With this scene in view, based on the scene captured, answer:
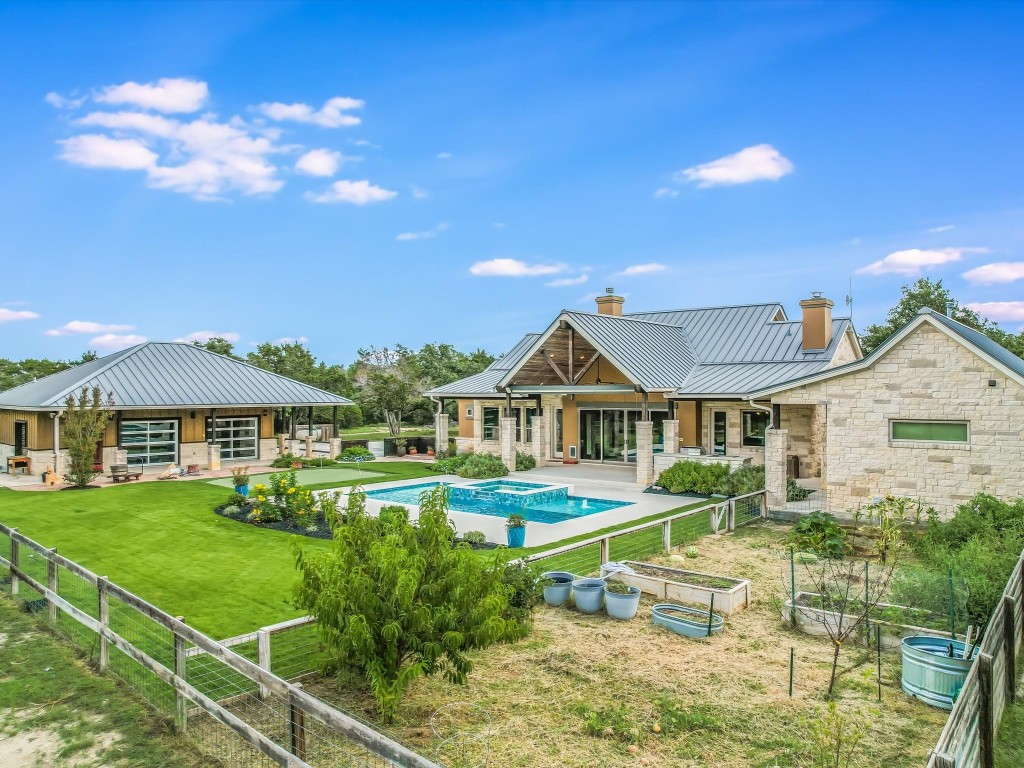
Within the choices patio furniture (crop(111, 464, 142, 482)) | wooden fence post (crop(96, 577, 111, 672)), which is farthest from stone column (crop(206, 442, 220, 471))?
wooden fence post (crop(96, 577, 111, 672))

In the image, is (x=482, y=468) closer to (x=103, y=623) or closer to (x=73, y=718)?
(x=103, y=623)

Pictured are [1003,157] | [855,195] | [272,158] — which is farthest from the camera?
[272,158]

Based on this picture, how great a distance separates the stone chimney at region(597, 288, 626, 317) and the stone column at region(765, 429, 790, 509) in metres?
14.5

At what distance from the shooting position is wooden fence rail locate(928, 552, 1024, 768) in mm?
4309

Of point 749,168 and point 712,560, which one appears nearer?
point 712,560

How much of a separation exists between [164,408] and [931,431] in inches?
1015

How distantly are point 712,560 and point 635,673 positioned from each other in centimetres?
588

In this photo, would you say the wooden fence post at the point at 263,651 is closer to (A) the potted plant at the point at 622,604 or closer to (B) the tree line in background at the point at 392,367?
(A) the potted plant at the point at 622,604

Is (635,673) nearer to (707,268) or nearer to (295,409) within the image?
(295,409)

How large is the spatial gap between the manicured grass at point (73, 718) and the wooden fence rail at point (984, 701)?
19.1 feet

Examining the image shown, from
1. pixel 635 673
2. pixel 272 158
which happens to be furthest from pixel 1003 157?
pixel 272 158

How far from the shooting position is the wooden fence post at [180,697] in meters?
6.29

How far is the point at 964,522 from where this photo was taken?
42.7 ft

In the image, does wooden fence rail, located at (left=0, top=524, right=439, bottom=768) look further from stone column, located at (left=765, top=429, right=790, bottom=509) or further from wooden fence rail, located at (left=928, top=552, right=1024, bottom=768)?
stone column, located at (left=765, top=429, right=790, bottom=509)
